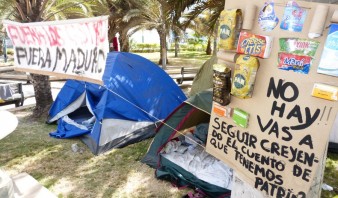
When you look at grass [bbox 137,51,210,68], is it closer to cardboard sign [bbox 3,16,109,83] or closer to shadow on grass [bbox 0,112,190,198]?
shadow on grass [bbox 0,112,190,198]

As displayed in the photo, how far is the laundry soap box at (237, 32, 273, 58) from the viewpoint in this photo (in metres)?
1.57

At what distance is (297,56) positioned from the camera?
4.83ft

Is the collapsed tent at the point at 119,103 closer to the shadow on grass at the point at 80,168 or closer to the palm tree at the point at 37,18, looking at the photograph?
the shadow on grass at the point at 80,168

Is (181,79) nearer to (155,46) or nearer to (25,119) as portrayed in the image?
(25,119)

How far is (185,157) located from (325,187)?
1750 millimetres

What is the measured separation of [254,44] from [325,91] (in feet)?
1.51

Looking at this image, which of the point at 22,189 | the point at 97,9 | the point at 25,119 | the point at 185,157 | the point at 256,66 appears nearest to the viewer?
the point at 256,66

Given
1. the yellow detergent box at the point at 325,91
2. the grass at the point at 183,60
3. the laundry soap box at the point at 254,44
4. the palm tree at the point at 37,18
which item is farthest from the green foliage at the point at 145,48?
the yellow detergent box at the point at 325,91

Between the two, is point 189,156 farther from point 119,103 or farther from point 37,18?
point 37,18

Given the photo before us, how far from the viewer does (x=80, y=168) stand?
3932 millimetres

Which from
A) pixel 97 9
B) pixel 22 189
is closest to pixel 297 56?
pixel 22 189

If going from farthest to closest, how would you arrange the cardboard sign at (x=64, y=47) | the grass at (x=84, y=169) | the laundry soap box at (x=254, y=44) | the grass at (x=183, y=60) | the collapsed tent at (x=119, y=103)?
1. the grass at (x=183, y=60)
2. the collapsed tent at (x=119, y=103)
3. the grass at (x=84, y=169)
4. the cardboard sign at (x=64, y=47)
5. the laundry soap box at (x=254, y=44)

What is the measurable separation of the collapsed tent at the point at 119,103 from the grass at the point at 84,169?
0.66 ft

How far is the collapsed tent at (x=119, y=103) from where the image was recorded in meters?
4.53
